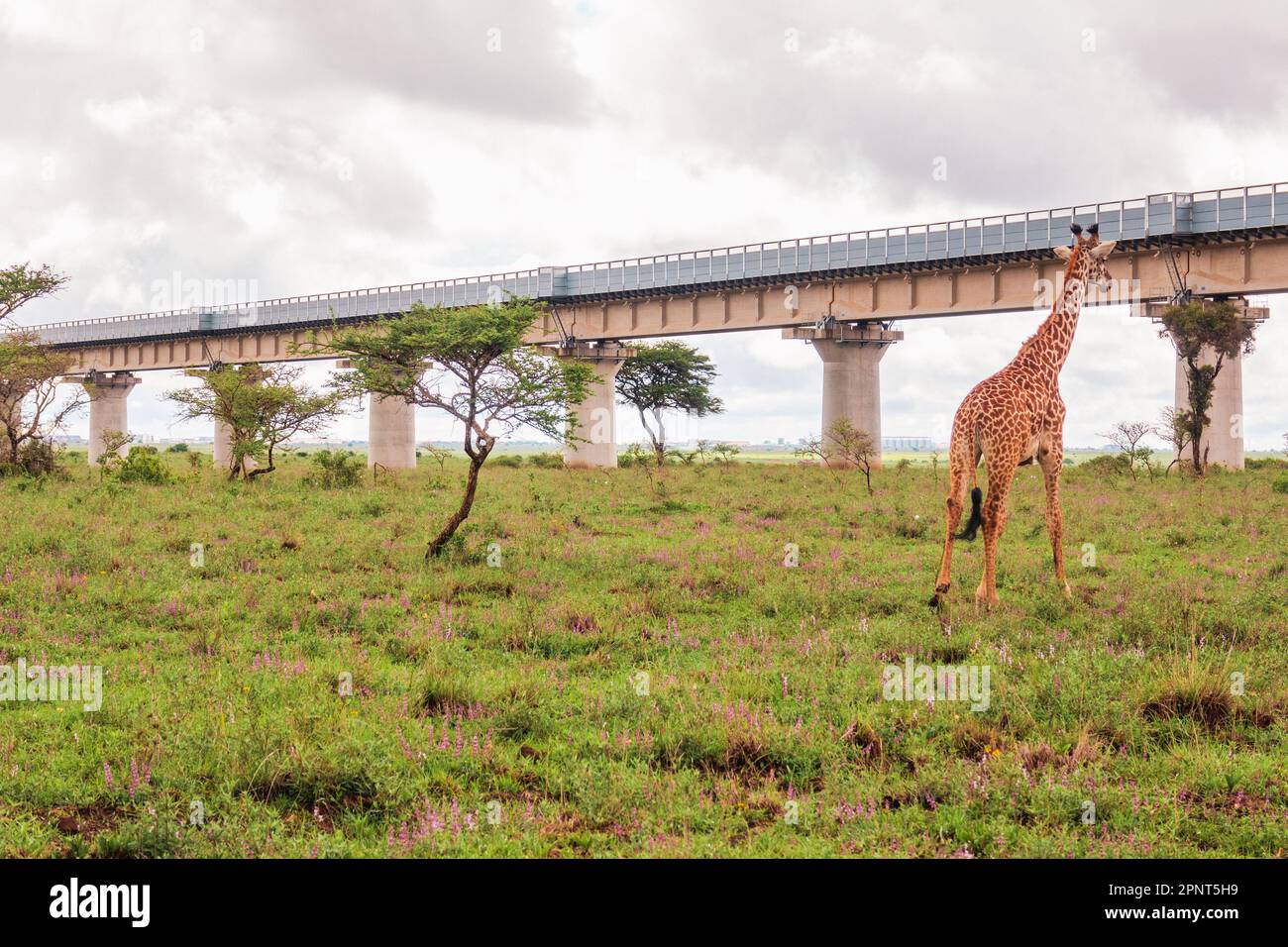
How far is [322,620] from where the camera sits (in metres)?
11.2

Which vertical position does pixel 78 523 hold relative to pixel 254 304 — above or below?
below

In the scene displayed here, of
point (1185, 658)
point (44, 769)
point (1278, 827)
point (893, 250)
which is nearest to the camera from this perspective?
point (1278, 827)

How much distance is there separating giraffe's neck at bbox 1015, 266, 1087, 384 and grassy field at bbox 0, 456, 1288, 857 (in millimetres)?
2959

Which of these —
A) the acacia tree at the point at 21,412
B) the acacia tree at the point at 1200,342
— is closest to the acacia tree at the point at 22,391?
the acacia tree at the point at 21,412

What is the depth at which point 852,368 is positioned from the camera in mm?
47250

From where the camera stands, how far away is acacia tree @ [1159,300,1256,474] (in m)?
37.0

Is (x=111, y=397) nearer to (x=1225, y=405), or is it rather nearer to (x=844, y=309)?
(x=844, y=309)

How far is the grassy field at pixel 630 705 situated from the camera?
551 centimetres

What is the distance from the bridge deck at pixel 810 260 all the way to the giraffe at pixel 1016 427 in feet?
61.6

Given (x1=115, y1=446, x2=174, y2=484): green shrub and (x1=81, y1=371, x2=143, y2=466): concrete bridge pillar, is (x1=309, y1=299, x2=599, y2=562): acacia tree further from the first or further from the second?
(x1=81, y1=371, x2=143, y2=466): concrete bridge pillar
